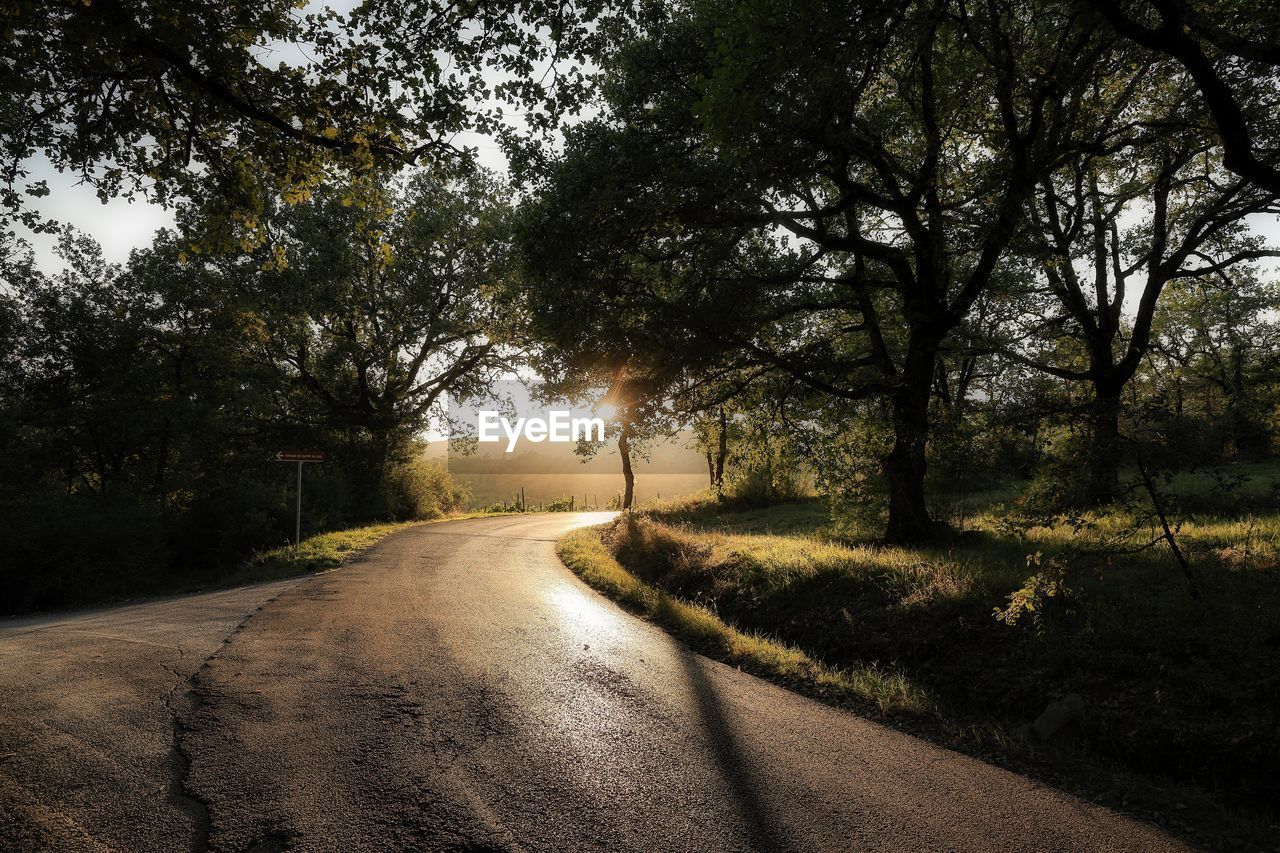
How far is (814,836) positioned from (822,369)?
10322 mm

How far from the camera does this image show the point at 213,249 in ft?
26.3

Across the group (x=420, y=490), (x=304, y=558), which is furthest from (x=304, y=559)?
(x=420, y=490)

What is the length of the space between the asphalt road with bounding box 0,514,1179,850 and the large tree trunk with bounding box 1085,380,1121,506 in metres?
3.27

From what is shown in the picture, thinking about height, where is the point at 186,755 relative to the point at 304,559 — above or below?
above

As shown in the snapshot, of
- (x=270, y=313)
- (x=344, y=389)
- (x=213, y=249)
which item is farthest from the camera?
(x=344, y=389)

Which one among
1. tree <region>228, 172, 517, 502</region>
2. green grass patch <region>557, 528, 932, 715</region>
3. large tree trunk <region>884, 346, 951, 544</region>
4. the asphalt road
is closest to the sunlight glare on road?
green grass patch <region>557, 528, 932, 715</region>

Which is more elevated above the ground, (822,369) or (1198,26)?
(1198,26)

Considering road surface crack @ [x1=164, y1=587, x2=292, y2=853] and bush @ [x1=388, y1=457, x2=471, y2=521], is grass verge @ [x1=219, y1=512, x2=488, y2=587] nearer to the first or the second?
road surface crack @ [x1=164, y1=587, x2=292, y2=853]

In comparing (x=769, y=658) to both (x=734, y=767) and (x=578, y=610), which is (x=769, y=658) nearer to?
(x=734, y=767)

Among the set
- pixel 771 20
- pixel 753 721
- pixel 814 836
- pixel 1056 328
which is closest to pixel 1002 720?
pixel 753 721

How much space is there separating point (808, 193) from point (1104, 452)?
8.18 m

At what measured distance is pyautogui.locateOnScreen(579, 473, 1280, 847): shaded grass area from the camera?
14.4 ft

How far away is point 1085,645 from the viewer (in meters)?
5.77

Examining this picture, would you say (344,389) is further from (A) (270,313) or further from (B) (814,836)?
(B) (814,836)
